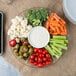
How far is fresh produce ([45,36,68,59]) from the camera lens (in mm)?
1208

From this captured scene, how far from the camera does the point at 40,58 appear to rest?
1.22m

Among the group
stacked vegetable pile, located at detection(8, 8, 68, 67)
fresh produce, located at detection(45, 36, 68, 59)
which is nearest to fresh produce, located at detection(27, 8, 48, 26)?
stacked vegetable pile, located at detection(8, 8, 68, 67)

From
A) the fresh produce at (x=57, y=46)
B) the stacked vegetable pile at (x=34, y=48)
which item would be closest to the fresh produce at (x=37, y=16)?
the stacked vegetable pile at (x=34, y=48)

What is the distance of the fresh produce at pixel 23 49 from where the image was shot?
1.20m

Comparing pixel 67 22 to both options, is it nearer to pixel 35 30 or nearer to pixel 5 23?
pixel 35 30

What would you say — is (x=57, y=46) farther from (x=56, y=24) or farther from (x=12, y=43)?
(x=12, y=43)

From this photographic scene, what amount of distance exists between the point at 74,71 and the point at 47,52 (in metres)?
0.18

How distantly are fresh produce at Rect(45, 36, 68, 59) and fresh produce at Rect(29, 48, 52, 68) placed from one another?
0.02 m

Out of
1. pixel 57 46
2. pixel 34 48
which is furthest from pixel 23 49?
pixel 57 46

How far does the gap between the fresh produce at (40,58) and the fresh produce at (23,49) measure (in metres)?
0.02

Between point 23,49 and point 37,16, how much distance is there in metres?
0.17

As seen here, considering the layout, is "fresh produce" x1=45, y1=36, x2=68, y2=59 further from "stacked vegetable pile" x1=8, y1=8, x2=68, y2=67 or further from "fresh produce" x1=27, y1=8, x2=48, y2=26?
"fresh produce" x1=27, y1=8, x2=48, y2=26

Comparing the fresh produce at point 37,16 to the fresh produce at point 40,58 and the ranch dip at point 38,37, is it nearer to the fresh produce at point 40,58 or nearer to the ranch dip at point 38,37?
the ranch dip at point 38,37

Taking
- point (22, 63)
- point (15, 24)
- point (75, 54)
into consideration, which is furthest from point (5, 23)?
point (75, 54)
